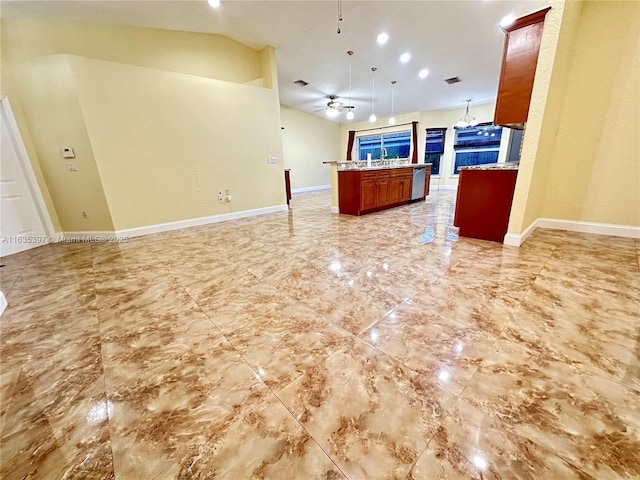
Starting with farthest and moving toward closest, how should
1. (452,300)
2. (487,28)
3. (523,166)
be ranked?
(487,28) → (523,166) → (452,300)

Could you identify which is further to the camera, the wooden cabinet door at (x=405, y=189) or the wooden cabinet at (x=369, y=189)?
the wooden cabinet door at (x=405, y=189)

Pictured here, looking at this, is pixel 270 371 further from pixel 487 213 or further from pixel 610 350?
pixel 487 213

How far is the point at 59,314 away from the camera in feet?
6.13

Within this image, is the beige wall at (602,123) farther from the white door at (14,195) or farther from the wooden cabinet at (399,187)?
the white door at (14,195)

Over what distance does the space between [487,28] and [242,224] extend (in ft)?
17.7

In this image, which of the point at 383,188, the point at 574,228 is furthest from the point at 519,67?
the point at 383,188

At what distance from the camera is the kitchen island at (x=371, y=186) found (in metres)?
4.64

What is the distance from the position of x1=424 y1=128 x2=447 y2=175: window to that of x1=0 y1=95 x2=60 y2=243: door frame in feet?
32.8

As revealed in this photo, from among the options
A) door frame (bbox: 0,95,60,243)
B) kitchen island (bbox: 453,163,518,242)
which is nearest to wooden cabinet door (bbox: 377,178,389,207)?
kitchen island (bbox: 453,163,518,242)

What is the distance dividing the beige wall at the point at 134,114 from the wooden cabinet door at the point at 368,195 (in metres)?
2.35

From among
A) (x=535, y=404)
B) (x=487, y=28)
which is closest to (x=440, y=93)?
(x=487, y=28)

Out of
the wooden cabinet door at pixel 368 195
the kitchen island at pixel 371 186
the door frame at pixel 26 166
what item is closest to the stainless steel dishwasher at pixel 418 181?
the kitchen island at pixel 371 186

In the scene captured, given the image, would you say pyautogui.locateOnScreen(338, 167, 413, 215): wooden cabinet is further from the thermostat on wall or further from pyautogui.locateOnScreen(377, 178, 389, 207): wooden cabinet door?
the thermostat on wall

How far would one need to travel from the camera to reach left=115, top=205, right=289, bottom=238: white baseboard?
3.96 meters
